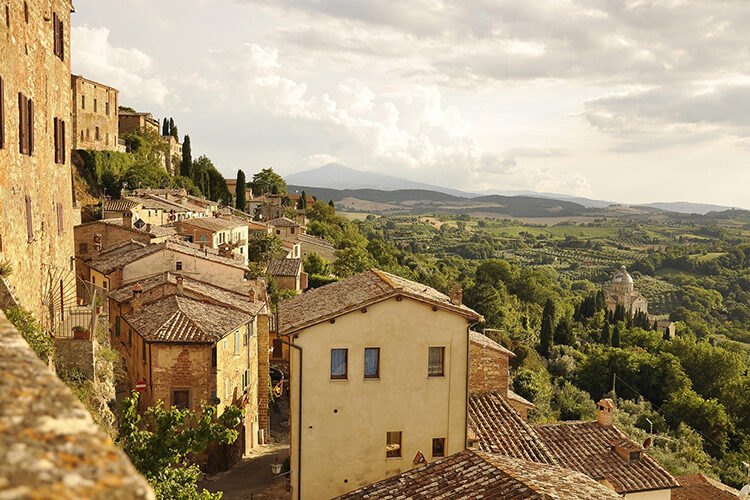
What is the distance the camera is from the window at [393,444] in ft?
55.4

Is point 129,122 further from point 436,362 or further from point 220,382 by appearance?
point 436,362

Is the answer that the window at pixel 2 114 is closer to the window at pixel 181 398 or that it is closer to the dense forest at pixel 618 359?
the window at pixel 181 398

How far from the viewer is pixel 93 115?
7094cm

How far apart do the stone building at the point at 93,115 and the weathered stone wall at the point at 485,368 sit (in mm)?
59667

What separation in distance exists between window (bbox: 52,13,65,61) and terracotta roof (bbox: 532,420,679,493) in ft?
71.4

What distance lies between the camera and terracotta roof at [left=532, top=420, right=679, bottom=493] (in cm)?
2066

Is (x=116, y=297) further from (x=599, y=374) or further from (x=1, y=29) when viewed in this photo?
(x=599, y=374)

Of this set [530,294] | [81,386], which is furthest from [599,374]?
[81,386]

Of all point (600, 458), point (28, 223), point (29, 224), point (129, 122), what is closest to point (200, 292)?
point (29, 224)

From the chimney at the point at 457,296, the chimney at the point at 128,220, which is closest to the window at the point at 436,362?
the chimney at the point at 457,296

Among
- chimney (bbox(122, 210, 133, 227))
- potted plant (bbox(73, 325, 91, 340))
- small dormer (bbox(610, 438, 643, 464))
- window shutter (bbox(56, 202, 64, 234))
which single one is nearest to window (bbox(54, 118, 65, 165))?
window shutter (bbox(56, 202, 64, 234))

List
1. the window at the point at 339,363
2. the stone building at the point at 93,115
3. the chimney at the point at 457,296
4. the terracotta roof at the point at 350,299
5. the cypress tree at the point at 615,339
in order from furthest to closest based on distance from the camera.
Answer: the cypress tree at the point at 615,339 < the stone building at the point at 93,115 < the chimney at the point at 457,296 < the window at the point at 339,363 < the terracotta roof at the point at 350,299

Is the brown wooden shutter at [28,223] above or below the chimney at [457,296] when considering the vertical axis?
above

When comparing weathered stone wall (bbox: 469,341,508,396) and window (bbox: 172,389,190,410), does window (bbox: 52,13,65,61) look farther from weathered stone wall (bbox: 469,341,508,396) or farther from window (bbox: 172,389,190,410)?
weathered stone wall (bbox: 469,341,508,396)
